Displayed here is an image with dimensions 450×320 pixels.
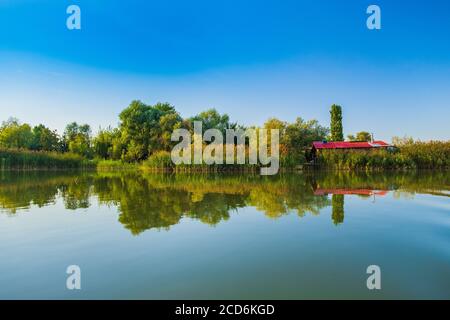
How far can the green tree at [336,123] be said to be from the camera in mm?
51875

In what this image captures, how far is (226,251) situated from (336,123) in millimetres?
52079

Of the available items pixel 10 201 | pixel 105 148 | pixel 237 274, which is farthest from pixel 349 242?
pixel 105 148

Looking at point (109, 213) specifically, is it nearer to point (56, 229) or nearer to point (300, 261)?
point (56, 229)

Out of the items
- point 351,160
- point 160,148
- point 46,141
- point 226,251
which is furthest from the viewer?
point 46,141

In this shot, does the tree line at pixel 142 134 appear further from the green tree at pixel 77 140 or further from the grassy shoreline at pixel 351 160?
the grassy shoreline at pixel 351 160

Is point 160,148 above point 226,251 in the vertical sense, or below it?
above

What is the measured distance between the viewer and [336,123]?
52.4m

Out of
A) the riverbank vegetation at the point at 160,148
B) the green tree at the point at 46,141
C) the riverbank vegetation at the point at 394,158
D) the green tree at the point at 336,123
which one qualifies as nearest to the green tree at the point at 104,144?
the riverbank vegetation at the point at 160,148

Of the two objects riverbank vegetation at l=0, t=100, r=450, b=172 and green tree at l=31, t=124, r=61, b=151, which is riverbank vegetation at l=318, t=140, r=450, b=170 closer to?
riverbank vegetation at l=0, t=100, r=450, b=172

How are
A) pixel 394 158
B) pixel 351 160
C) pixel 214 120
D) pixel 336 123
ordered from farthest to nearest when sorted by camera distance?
pixel 336 123, pixel 214 120, pixel 394 158, pixel 351 160

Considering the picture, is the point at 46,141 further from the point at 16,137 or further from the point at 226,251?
the point at 226,251

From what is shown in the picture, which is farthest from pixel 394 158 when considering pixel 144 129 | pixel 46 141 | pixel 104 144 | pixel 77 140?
pixel 46 141

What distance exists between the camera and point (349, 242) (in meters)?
4.82

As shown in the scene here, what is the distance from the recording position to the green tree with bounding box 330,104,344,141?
5188 centimetres
